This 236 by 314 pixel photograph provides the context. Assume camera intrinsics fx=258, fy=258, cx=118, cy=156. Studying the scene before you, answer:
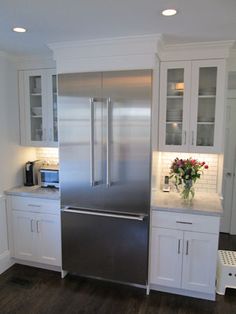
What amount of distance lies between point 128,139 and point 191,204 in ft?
3.20

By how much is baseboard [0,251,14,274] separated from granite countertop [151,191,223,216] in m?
2.02

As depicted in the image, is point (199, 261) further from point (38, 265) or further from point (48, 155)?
point (48, 155)

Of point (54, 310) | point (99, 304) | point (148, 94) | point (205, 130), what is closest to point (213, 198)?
point (205, 130)

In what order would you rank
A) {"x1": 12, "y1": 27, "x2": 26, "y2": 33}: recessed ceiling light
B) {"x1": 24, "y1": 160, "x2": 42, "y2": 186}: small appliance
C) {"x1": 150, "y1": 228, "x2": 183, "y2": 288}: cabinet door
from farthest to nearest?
{"x1": 24, "y1": 160, "x2": 42, "y2": 186}: small appliance < {"x1": 150, "y1": 228, "x2": 183, "y2": 288}: cabinet door < {"x1": 12, "y1": 27, "x2": 26, "y2": 33}: recessed ceiling light

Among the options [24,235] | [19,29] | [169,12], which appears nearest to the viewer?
[169,12]

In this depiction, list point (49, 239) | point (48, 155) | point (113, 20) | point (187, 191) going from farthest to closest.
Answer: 1. point (48, 155)
2. point (49, 239)
3. point (187, 191)
4. point (113, 20)

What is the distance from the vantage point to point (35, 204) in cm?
319

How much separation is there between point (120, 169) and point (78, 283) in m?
1.47

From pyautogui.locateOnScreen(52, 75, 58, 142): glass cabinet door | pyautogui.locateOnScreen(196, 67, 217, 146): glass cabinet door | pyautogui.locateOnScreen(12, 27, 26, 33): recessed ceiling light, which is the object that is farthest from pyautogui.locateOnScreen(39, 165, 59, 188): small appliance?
pyautogui.locateOnScreen(196, 67, 217, 146): glass cabinet door

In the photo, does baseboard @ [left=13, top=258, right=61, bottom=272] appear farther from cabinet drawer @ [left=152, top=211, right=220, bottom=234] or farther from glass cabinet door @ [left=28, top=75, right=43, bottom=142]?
glass cabinet door @ [left=28, top=75, right=43, bottom=142]

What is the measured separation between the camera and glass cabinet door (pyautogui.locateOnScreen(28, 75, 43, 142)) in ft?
11.1

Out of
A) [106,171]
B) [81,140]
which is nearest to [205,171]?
[106,171]

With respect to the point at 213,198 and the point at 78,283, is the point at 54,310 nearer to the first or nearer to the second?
the point at 78,283

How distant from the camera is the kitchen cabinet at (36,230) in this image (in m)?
3.14
